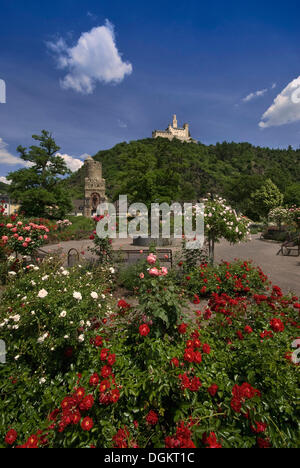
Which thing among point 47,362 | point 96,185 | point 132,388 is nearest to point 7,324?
point 47,362

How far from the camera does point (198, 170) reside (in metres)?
85.0

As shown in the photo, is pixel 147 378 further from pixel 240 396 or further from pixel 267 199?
pixel 267 199

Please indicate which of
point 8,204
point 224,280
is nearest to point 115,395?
point 224,280

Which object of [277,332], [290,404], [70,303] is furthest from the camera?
[70,303]

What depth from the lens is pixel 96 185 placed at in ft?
145

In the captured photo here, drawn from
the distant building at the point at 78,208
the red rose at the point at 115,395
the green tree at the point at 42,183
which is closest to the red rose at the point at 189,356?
the red rose at the point at 115,395

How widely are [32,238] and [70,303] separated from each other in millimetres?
4954

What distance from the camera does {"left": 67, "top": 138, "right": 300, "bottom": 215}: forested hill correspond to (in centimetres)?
1606

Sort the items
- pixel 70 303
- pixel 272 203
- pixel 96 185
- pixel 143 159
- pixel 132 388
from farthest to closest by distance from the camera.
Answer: pixel 96 185 < pixel 272 203 < pixel 143 159 < pixel 70 303 < pixel 132 388

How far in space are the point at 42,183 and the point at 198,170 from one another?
7390cm

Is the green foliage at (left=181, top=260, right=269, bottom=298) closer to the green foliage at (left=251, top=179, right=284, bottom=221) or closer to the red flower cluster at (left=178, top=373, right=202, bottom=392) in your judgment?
the red flower cluster at (left=178, top=373, right=202, bottom=392)

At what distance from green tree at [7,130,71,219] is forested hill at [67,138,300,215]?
20.2ft

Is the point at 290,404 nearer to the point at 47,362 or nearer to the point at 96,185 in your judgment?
the point at 47,362

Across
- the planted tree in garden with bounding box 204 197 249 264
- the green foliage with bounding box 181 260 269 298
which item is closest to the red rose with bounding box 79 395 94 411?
the green foliage with bounding box 181 260 269 298
